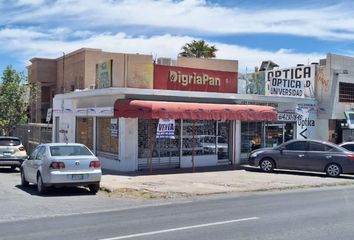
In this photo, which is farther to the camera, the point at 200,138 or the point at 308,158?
the point at 200,138

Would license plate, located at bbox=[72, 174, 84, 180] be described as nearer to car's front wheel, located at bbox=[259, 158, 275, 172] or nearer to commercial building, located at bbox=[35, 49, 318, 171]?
commercial building, located at bbox=[35, 49, 318, 171]

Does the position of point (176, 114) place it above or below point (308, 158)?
above

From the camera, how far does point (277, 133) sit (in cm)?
2797

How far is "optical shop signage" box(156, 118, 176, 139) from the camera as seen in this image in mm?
21281

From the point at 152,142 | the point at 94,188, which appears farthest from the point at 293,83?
the point at 94,188

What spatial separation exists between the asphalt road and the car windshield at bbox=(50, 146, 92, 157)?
1263mm

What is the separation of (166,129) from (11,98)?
15472 millimetres

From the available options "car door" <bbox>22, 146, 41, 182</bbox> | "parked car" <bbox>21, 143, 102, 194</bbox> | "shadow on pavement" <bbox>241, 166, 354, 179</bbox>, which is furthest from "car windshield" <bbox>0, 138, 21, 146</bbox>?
"shadow on pavement" <bbox>241, 166, 354, 179</bbox>

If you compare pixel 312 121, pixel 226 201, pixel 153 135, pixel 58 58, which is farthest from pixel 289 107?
pixel 58 58

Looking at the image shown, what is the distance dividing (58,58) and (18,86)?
12.5 m

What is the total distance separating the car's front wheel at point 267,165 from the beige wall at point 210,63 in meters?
20.2

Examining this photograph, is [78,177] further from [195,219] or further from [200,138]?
[200,138]

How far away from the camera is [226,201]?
13.9 m

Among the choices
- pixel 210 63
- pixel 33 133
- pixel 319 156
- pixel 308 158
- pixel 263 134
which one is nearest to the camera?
pixel 319 156
